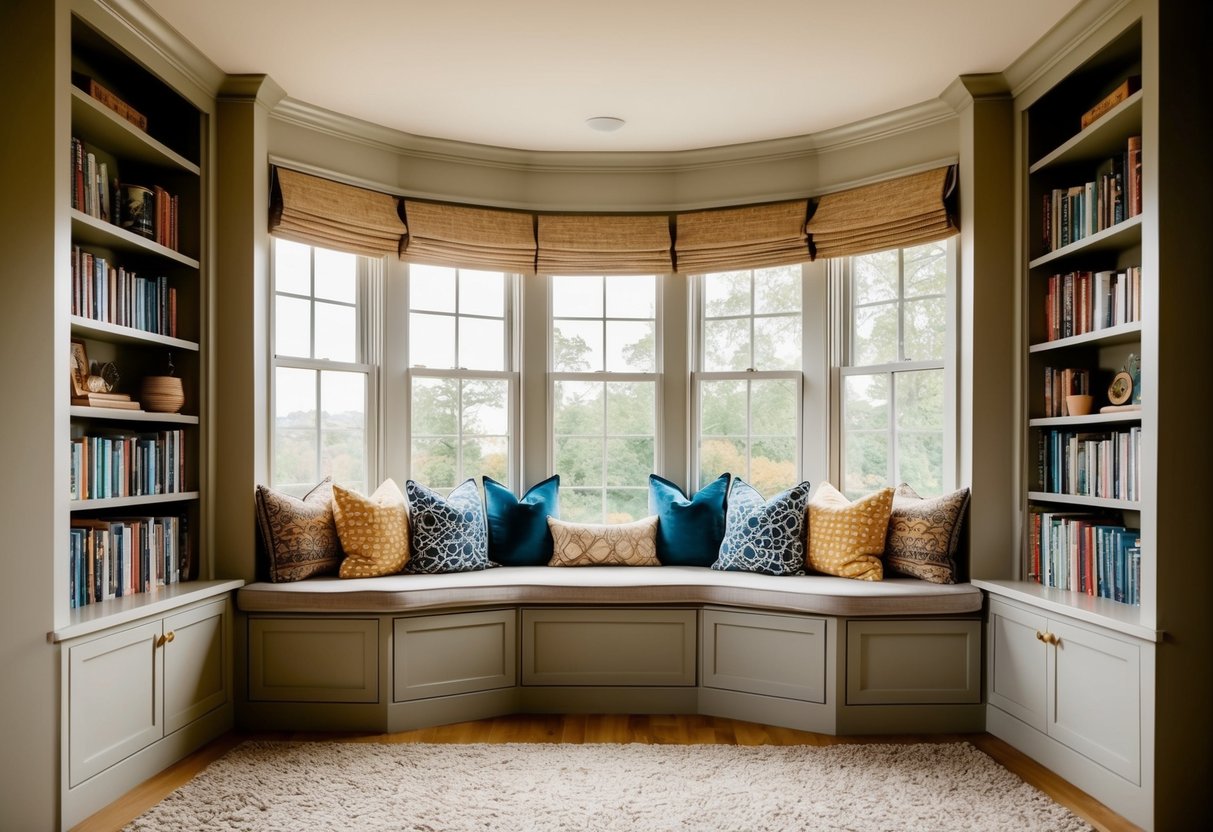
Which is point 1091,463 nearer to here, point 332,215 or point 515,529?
point 515,529

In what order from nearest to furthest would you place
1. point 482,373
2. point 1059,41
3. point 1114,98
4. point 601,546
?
point 1114,98
point 1059,41
point 601,546
point 482,373

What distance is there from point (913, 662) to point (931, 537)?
57 centimetres

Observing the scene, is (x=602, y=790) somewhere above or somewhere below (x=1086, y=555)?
A: below

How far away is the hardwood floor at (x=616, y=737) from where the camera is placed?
320 cm

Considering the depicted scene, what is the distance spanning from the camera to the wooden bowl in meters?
3.57

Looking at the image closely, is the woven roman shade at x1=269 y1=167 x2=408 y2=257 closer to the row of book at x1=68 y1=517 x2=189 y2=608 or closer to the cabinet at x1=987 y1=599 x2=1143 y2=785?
the row of book at x1=68 y1=517 x2=189 y2=608

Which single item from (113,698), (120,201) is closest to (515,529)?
(113,698)

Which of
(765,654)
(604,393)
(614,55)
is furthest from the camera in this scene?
(604,393)

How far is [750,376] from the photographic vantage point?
477cm

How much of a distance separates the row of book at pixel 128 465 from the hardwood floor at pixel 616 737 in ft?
3.65

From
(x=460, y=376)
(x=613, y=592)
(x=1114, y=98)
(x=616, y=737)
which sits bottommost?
(x=616, y=737)

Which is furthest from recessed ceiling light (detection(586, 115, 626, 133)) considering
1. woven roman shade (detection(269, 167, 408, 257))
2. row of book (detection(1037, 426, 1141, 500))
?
row of book (detection(1037, 426, 1141, 500))

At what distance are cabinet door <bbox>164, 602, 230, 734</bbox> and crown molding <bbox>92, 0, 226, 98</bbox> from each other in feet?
7.49
